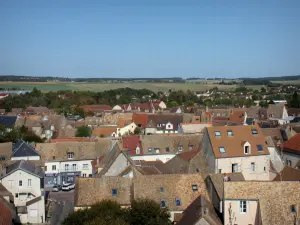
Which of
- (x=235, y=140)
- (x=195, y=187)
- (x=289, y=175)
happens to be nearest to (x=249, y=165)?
(x=235, y=140)

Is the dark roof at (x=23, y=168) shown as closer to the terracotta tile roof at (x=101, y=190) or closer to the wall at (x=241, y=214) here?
the terracotta tile roof at (x=101, y=190)

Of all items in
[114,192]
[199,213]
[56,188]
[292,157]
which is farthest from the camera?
[56,188]

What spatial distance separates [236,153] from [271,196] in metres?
16.1

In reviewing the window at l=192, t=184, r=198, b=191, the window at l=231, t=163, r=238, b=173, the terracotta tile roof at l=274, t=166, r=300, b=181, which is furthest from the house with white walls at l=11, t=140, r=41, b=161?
the terracotta tile roof at l=274, t=166, r=300, b=181

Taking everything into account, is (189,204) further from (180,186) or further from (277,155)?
Result: (277,155)

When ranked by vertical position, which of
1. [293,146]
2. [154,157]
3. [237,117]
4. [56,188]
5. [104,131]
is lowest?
[56,188]

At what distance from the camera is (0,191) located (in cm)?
4369

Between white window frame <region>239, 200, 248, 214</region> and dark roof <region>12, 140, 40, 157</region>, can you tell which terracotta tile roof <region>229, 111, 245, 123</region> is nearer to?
dark roof <region>12, 140, 40, 157</region>

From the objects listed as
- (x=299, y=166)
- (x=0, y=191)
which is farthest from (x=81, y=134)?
(x=299, y=166)

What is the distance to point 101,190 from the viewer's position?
35688mm

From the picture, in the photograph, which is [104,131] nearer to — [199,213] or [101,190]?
[101,190]

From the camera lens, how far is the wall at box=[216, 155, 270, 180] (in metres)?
47.3

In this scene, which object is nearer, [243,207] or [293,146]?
[243,207]

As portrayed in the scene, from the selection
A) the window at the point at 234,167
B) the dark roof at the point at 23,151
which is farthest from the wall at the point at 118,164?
the dark roof at the point at 23,151
